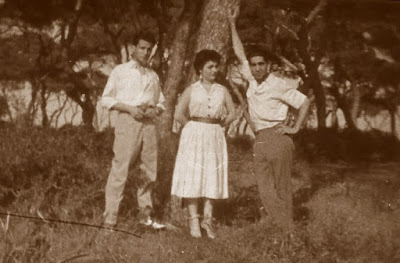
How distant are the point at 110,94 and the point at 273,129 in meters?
1.46

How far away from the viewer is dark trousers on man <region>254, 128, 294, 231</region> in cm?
564

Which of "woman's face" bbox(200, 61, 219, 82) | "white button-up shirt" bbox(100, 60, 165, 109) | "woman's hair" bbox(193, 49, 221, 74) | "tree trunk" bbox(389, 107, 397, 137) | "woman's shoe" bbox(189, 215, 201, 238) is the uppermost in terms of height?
"tree trunk" bbox(389, 107, 397, 137)

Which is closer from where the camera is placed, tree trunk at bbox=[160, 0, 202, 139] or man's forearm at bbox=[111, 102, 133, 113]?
man's forearm at bbox=[111, 102, 133, 113]

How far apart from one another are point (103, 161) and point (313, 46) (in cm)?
1684

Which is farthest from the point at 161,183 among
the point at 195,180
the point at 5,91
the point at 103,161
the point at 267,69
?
the point at 5,91

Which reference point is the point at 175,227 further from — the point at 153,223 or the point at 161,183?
the point at 161,183

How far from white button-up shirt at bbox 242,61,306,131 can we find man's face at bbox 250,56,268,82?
0.07 meters

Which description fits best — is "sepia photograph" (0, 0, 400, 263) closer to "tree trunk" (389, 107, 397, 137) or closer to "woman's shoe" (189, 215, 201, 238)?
"woman's shoe" (189, 215, 201, 238)

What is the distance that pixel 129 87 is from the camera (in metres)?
5.79

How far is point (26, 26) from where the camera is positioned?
21984mm

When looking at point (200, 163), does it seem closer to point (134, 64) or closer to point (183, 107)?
point (183, 107)

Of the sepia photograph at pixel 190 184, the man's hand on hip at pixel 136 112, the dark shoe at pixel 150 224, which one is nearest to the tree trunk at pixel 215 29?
the sepia photograph at pixel 190 184

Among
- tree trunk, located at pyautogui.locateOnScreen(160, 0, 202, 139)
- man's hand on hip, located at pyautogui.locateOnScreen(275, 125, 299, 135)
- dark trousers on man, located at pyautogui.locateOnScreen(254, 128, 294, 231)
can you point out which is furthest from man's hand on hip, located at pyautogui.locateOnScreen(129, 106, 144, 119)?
tree trunk, located at pyautogui.locateOnScreen(160, 0, 202, 139)

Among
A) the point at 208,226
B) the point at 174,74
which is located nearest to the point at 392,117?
the point at 174,74
